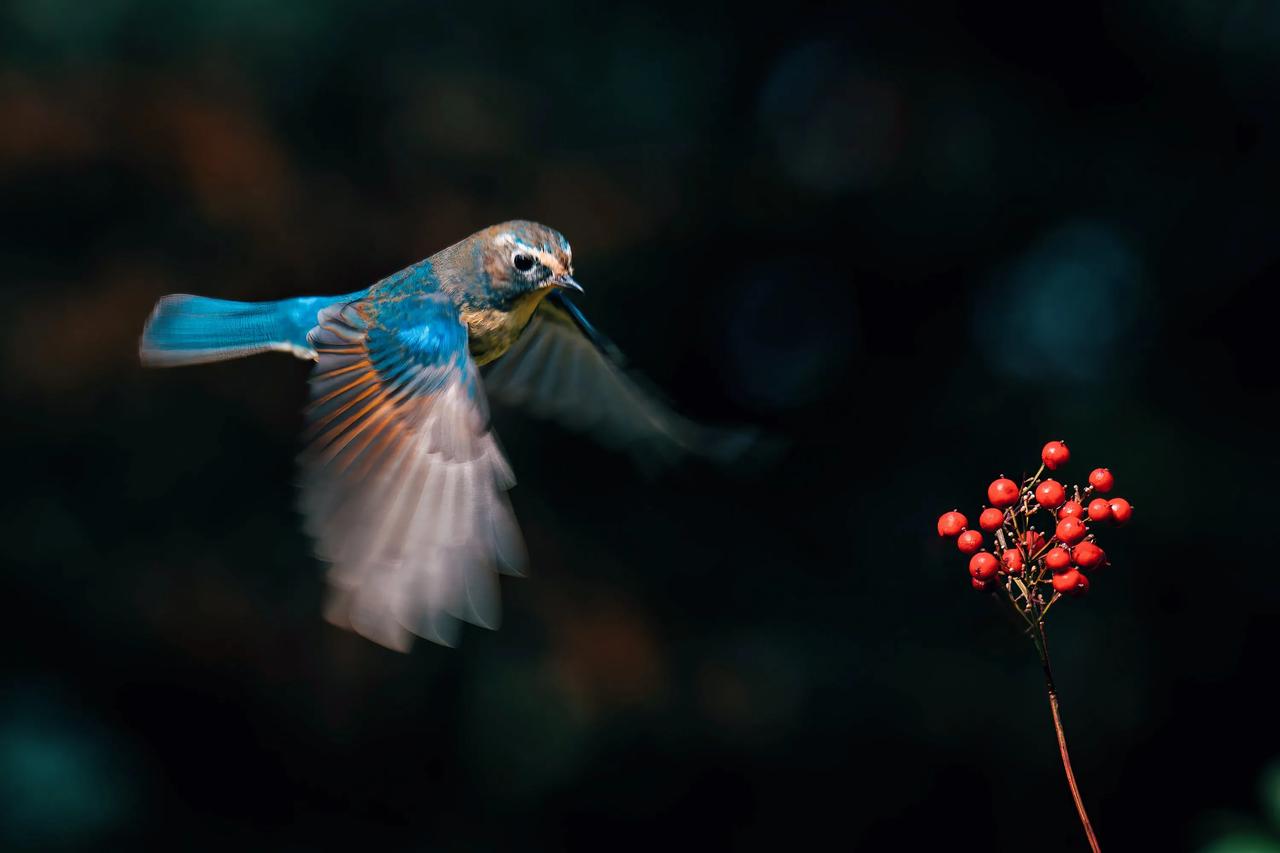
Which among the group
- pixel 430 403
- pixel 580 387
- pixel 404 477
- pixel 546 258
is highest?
pixel 580 387

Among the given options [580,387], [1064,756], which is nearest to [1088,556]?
[1064,756]

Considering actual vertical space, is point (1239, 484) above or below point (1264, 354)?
below

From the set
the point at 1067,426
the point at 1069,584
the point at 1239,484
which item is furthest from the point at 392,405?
the point at 1239,484

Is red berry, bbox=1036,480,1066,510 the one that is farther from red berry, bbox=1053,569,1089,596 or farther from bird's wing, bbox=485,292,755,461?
bird's wing, bbox=485,292,755,461

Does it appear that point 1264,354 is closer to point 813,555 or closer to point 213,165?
point 813,555

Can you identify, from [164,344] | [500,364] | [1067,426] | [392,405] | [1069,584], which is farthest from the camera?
[1067,426]

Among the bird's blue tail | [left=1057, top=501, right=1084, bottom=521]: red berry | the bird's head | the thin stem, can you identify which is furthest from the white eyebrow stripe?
the thin stem

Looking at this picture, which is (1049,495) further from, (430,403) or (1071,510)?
(430,403)
